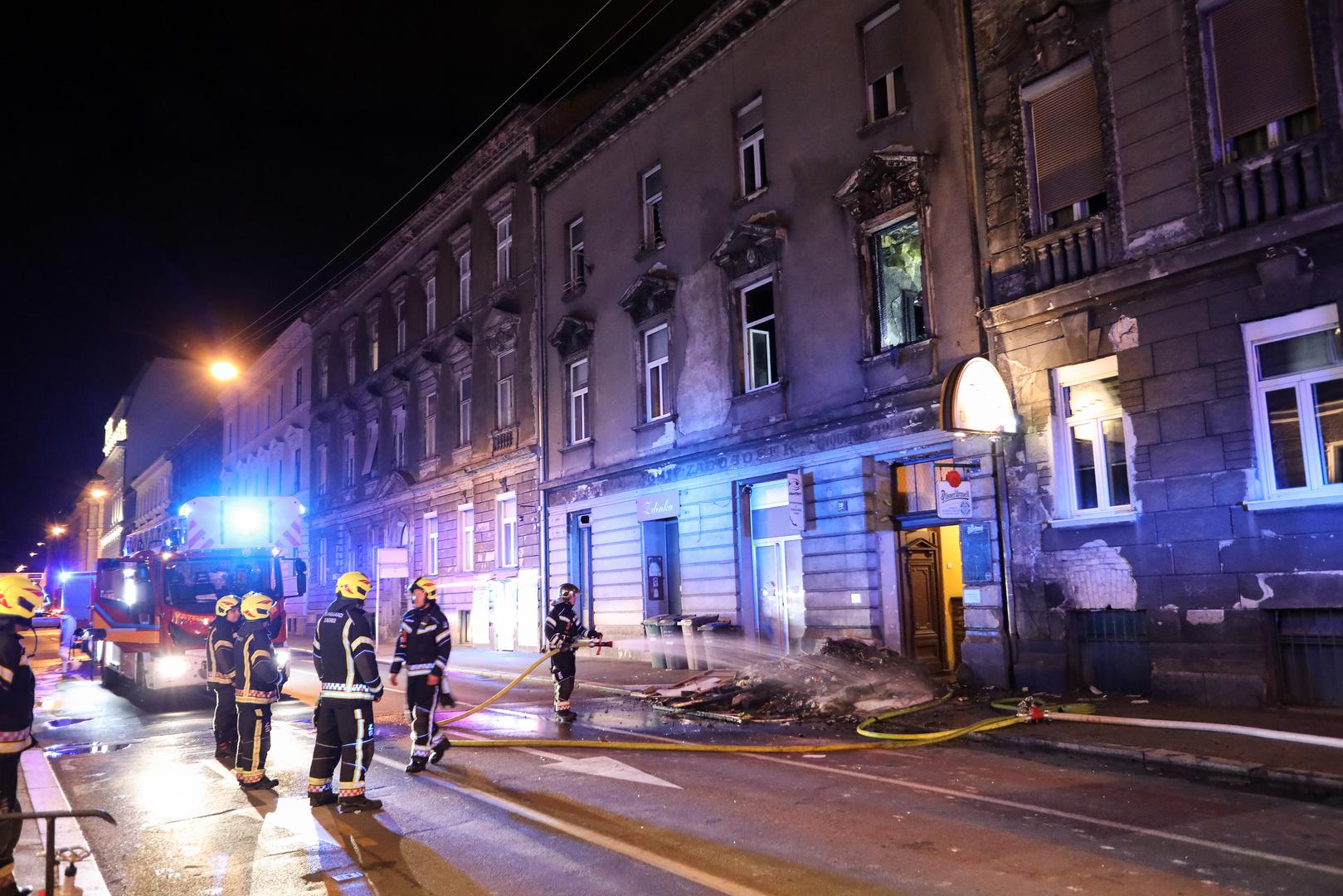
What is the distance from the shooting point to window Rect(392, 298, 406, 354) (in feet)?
114

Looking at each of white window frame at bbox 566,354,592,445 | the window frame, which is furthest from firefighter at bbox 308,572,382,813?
white window frame at bbox 566,354,592,445

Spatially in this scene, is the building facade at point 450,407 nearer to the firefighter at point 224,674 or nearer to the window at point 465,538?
the window at point 465,538

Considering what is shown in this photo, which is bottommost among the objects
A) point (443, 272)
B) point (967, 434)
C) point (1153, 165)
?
point (967, 434)

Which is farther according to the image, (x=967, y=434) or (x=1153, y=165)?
(x=967, y=434)

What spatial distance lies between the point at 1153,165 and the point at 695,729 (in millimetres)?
9195

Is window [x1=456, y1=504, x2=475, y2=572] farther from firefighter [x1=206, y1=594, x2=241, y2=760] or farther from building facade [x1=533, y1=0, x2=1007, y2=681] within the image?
firefighter [x1=206, y1=594, x2=241, y2=760]

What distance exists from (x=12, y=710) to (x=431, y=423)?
2699 centimetres

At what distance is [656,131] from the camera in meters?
22.2

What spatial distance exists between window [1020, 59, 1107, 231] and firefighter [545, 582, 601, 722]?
28.6ft

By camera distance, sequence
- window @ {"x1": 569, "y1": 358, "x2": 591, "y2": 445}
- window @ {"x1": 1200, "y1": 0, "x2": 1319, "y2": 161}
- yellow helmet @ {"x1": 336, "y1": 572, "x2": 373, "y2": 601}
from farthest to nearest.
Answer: window @ {"x1": 569, "y1": 358, "x2": 591, "y2": 445} → window @ {"x1": 1200, "y1": 0, "x2": 1319, "y2": 161} → yellow helmet @ {"x1": 336, "y1": 572, "x2": 373, "y2": 601}

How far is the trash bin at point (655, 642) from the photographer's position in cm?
1906

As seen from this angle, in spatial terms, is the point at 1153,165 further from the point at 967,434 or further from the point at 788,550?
the point at 788,550

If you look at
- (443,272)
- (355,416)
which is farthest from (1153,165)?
(355,416)

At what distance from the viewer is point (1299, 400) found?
10.7 metres
